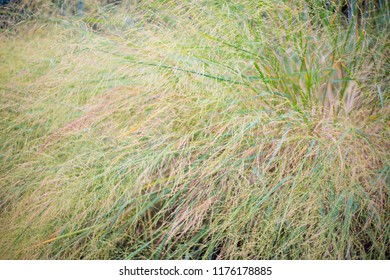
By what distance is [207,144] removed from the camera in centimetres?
100

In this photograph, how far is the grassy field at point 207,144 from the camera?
908 mm

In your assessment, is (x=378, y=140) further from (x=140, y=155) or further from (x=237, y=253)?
(x=140, y=155)

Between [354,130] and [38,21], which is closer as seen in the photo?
[354,130]

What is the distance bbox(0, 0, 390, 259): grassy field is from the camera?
908 mm

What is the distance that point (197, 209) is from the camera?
3.02 ft

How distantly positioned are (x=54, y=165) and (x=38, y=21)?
661 mm

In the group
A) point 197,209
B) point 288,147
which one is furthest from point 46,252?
point 288,147

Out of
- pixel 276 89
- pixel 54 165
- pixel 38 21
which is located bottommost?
pixel 54 165

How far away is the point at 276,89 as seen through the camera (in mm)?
1124

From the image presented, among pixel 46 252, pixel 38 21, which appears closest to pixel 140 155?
pixel 46 252
